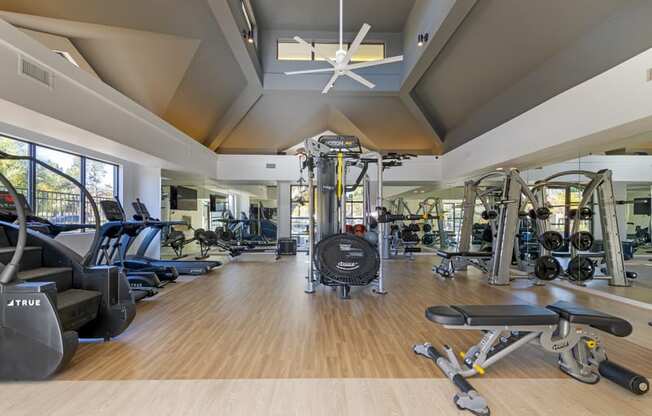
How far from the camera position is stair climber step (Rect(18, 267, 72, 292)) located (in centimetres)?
267

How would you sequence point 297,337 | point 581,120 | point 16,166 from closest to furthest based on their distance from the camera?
point 297,337 → point 581,120 → point 16,166

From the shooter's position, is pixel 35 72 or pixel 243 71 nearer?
pixel 35 72

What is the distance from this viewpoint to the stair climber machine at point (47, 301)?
2.19 m

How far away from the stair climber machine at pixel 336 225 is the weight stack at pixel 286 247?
3.94m

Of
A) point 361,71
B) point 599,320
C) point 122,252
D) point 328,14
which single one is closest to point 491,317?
point 599,320

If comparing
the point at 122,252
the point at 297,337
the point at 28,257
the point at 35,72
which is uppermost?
the point at 35,72

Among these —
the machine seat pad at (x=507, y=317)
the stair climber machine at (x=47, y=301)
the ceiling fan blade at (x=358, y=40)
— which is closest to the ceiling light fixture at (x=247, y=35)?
the ceiling fan blade at (x=358, y=40)

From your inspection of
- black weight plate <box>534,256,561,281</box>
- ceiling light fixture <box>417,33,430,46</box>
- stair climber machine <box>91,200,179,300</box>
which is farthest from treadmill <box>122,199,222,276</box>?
black weight plate <box>534,256,561,281</box>

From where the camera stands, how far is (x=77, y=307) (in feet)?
8.69

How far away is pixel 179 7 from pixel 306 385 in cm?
571

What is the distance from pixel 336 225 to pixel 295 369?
319cm

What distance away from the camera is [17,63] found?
3.44m

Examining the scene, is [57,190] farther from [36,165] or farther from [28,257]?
[28,257]

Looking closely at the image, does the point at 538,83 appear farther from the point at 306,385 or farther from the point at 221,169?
the point at 221,169
